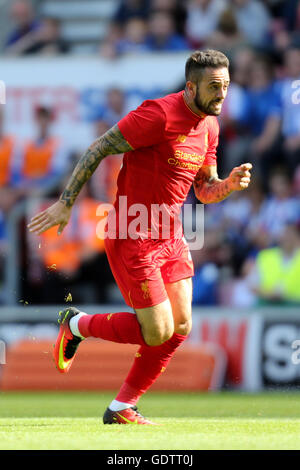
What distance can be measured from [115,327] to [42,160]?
673 centimetres

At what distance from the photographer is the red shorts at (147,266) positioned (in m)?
6.73

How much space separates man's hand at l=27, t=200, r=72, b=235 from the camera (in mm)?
6543

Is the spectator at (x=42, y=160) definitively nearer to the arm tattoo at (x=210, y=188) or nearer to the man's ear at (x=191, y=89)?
the arm tattoo at (x=210, y=188)

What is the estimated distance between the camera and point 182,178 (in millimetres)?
6922

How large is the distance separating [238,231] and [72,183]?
19.3 ft

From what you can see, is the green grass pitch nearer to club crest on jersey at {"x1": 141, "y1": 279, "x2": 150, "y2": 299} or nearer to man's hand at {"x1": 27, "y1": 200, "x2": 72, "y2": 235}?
club crest on jersey at {"x1": 141, "y1": 279, "x2": 150, "y2": 299}

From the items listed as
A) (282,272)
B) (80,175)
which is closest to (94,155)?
(80,175)

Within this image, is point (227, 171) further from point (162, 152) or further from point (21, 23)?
point (162, 152)

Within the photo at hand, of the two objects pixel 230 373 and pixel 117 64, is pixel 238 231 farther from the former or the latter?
pixel 117 64

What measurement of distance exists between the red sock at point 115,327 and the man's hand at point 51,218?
750 mm

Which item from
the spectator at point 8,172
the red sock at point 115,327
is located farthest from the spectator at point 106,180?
the red sock at point 115,327

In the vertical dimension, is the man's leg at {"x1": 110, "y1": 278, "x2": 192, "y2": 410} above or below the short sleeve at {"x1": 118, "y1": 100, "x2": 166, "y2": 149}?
below

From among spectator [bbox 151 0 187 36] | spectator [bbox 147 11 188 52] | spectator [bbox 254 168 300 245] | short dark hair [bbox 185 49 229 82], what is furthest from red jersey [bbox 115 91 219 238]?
spectator [bbox 151 0 187 36]

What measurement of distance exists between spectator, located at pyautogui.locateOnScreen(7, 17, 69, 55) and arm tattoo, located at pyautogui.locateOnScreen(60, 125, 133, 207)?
8.38m
